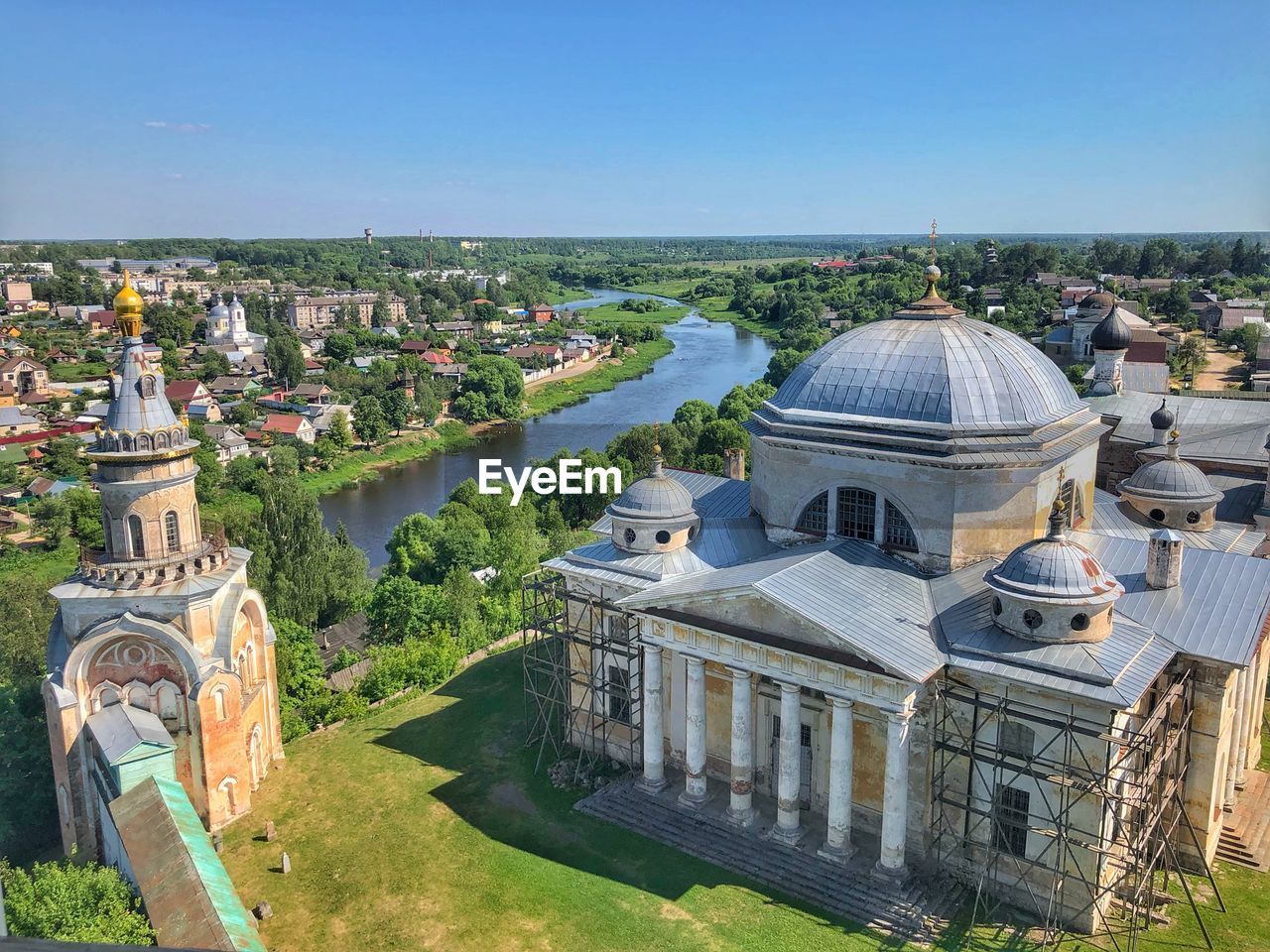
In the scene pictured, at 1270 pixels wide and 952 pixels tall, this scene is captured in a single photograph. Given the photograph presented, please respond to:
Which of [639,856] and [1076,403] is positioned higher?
[1076,403]

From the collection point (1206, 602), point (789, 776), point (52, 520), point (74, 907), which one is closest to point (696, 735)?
point (789, 776)

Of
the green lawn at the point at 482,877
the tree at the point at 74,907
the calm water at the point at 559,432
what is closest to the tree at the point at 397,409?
the calm water at the point at 559,432

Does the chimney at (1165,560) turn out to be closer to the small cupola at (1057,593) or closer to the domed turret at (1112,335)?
the small cupola at (1057,593)

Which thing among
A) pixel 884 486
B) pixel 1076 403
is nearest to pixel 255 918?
pixel 884 486

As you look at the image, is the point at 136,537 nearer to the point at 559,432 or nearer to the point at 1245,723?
the point at 1245,723

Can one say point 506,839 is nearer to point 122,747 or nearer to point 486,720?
point 486,720

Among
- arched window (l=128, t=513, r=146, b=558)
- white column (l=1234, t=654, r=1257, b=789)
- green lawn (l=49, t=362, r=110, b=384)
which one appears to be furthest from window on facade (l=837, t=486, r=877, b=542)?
green lawn (l=49, t=362, r=110, b=384)
